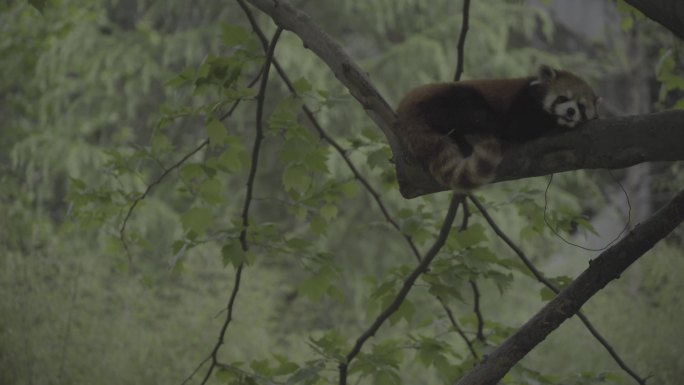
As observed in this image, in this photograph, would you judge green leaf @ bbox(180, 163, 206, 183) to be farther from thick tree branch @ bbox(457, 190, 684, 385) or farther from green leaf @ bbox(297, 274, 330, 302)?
thick tree branch @ bbox(457, 190, 684, 385)

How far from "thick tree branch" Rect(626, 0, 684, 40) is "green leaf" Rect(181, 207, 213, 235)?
3.87 ft

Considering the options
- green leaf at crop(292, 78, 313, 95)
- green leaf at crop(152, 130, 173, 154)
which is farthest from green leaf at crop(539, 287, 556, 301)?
green leaf at crop(152, 130, 173, 154)

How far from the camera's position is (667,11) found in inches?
39.1

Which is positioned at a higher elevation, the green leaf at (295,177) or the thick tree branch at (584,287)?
the green leaf at (295,177)

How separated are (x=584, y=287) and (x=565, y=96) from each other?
Result: 0.51 meters

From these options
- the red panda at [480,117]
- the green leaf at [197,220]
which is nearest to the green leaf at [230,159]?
the green leaf at [197,220]

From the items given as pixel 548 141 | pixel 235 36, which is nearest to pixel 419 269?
pixel 548 141

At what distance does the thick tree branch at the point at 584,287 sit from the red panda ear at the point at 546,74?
0.58 metres

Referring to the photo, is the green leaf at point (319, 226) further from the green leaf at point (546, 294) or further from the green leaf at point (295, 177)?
the green leaf at point (546, 294)

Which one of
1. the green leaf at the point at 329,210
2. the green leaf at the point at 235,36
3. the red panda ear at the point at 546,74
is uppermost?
the green leaf at the point at 235,36

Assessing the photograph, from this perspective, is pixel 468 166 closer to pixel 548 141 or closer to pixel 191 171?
pixel 548 141

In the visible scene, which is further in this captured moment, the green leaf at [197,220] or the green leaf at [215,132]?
the green leaf at [197,220]

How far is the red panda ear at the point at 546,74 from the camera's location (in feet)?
5.83

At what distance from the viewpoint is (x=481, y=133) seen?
58.2 inches
